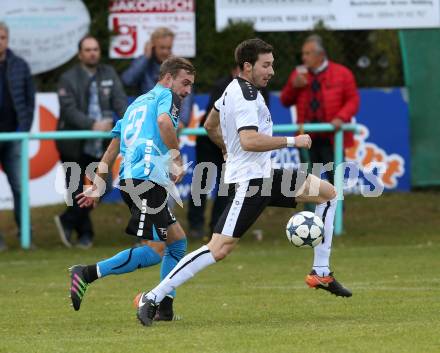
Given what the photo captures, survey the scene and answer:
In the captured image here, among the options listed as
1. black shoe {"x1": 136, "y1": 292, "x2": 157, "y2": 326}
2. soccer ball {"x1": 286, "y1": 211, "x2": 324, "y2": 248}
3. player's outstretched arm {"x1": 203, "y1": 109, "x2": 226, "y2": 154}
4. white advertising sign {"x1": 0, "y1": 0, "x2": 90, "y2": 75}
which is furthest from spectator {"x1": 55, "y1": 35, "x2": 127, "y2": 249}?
black shoe {"x1": 136, "y1": 292, "x2": 157, "y2": 326}

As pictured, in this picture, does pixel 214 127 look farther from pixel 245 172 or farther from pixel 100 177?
pixel 100 177

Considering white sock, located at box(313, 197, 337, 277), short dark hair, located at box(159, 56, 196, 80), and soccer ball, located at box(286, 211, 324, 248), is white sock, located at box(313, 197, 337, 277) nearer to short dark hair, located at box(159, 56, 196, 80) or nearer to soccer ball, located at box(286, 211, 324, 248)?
soccer ball, located at box(286, 211, 324, 248)

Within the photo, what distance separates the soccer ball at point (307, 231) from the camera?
31.6ft

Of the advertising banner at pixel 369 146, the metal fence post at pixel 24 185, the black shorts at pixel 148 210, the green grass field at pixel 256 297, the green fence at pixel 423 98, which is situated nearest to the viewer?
the green grass field at pixel 256 297

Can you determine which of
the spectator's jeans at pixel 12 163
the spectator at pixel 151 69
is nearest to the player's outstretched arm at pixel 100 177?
the spectator at pixel 151 69

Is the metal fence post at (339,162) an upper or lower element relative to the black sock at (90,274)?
upper

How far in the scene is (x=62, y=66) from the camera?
A: 1756 centimetres

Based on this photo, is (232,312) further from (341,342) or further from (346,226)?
(346,226)

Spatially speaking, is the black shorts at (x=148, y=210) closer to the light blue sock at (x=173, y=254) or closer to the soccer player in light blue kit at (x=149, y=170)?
the soccer player in light blue kit at (x=149, y=170)

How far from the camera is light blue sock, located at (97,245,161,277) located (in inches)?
360

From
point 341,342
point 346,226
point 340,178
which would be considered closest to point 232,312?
point 341,342

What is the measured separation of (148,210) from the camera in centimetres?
909

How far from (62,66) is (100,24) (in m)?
0.88

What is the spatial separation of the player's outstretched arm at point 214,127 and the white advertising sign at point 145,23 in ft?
24.6
